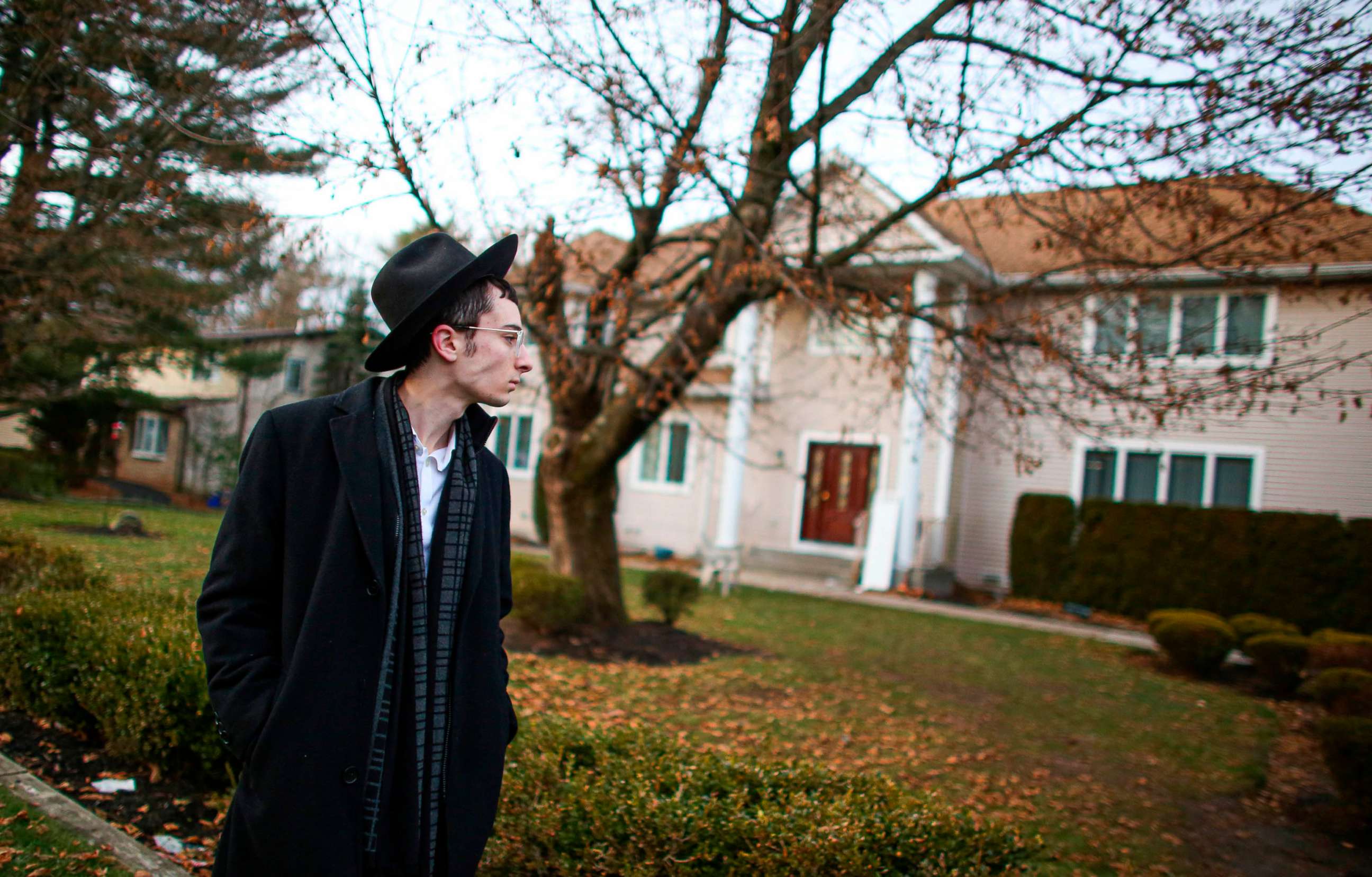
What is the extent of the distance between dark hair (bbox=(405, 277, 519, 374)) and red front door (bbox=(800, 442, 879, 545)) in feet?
52.3

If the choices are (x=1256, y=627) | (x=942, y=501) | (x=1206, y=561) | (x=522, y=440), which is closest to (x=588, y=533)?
(x=1256, y=627)

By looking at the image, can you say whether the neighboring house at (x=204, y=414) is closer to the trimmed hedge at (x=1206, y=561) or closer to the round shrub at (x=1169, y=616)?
the trimmed hedge at (x=1206, y=561)

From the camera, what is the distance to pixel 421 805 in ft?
6.35

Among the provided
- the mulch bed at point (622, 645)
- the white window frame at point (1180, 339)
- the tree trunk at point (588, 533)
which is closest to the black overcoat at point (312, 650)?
the white window frame at point (1180, 339)

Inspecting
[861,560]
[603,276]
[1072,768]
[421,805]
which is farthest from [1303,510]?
[421,805]

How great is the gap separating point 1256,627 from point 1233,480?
473 cm

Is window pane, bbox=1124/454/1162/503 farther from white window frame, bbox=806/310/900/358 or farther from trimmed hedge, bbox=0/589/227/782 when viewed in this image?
trimmed hedge, bbox=0/589/227/782

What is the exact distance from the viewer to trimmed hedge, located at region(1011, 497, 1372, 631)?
1237 centimetres

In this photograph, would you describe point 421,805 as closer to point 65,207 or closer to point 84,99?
point 84,99

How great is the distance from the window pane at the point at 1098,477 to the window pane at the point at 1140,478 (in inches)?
9.2

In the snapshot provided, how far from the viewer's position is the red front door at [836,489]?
58.6 feet

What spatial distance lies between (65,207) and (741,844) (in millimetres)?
8818

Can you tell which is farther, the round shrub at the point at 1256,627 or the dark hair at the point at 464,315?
the round shrub at the point at 1256,627

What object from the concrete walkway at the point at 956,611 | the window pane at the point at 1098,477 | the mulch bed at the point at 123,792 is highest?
the window pane at the point at 1098,477
